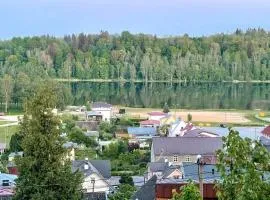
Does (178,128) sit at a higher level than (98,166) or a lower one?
higher

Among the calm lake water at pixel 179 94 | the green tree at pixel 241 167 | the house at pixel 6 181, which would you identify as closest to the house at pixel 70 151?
the house at pixel 6 181

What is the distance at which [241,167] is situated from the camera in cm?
425

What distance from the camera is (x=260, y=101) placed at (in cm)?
5659

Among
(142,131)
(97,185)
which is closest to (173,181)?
(97,185)

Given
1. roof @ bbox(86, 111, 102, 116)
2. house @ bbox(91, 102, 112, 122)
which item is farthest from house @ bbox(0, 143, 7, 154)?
roof @ bbox(86, 111, 102, 116)

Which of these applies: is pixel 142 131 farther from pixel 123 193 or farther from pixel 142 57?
pixel 142 57

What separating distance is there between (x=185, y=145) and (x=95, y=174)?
5.19m

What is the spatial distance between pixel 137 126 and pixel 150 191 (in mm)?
21370

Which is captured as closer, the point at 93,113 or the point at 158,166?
the point at 158,166

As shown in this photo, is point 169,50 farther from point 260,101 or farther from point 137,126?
point 137,126

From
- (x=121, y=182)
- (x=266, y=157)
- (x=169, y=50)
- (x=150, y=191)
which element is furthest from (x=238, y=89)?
(x=266, y=157)

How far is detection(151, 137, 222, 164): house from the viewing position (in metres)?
23.4

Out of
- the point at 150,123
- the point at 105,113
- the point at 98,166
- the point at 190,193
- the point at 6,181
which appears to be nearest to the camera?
the point at 190,193

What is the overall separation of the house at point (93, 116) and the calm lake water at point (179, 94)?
11117 mm
